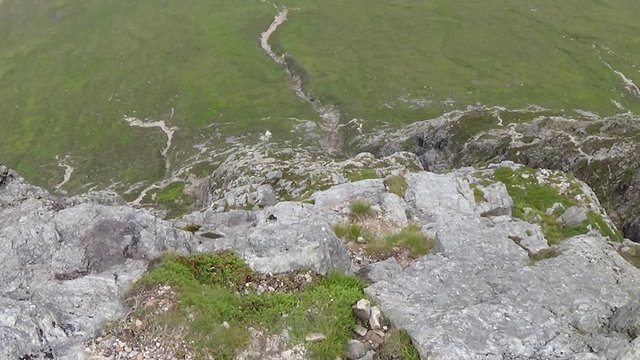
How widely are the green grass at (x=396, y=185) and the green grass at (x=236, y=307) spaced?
22.9m

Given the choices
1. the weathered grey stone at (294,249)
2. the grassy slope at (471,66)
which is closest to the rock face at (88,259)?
the weathered grey stone at (294,249)

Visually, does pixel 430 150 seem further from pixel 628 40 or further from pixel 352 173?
pixel 628 40

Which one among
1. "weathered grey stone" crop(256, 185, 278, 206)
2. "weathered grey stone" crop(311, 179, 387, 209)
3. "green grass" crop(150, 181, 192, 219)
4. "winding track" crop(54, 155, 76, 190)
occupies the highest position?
"weathered grey stone" crop(311, 179, 387, 209)

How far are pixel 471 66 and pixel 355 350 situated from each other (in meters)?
170

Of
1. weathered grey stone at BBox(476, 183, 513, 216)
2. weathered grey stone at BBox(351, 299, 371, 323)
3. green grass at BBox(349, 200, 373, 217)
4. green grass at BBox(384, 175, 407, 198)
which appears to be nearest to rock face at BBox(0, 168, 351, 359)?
weathered grey stone at BBox(351, 299, 371, 323)

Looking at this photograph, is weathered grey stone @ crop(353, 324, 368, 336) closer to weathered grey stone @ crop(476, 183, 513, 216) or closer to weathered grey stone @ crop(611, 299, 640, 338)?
weathered grey stone @ crop(611, 299, 640, 338)

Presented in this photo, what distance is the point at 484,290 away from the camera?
77.5ft

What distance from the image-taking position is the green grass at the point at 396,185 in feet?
149

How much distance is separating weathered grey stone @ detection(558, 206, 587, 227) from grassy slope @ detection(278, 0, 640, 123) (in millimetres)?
98439

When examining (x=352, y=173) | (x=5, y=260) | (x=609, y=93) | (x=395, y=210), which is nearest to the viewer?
(x=5, y=260)

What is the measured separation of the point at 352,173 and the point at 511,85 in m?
103

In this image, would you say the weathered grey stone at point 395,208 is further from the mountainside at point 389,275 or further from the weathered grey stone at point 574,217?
the weathered grey stone at point 574,217

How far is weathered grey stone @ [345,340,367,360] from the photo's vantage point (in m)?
19.8

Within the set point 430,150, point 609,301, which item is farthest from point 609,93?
point 609,301
